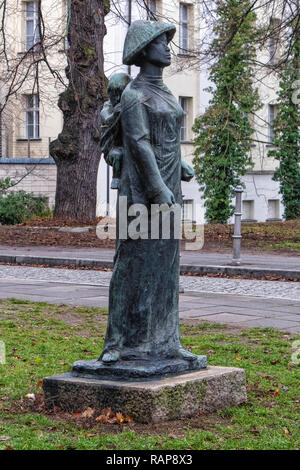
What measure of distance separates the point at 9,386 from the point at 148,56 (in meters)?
2.38

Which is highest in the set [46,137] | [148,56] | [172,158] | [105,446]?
[46,137]

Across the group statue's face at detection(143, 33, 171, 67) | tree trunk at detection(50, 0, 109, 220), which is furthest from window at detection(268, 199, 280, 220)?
statue's face at detection(143, 33, 171, 67)

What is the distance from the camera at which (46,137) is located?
3722cm

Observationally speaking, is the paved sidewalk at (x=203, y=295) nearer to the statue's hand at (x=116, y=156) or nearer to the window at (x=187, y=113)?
the statue's hand at (x=116, y=156)

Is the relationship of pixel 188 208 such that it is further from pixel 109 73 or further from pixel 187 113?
pixel 109 73

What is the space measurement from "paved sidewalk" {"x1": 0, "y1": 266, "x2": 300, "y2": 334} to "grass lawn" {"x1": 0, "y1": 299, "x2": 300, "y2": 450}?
778 mm

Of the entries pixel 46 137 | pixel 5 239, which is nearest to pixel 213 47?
pixel 5 239

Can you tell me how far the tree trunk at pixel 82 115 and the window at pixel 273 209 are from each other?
17973 mm

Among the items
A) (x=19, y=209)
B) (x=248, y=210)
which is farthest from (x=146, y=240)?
(x=248, y=210)

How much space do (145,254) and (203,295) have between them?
6.45m

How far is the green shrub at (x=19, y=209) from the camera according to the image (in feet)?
90.0

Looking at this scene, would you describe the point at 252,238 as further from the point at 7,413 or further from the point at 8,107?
the point at 8,107

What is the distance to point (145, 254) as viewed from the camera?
564cm

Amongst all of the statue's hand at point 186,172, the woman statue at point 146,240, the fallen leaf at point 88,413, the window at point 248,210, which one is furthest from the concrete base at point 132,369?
the window at point 248,210
